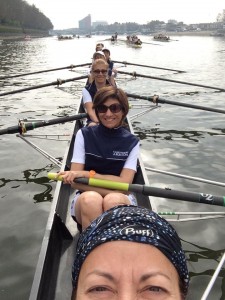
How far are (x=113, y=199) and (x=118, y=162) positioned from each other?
0.95 metres

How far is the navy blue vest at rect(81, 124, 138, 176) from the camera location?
461 cm

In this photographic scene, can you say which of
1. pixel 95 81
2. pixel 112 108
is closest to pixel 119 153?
pixel 112 108

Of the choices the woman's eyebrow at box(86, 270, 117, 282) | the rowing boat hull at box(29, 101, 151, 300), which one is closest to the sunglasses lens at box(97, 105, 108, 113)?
the rowing boat hull at box(29, 101, 151, 300)

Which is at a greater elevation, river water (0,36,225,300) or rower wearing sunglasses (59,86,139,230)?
rower wearing sunglasses (59,86,139,230)

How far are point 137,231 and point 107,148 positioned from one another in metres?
3.02

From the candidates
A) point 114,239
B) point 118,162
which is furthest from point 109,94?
point 114,239

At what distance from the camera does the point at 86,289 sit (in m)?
1.54

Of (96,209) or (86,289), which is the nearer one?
(86,289)

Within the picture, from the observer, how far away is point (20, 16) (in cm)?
13250

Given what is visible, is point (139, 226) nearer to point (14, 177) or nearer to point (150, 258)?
point (150, 258)

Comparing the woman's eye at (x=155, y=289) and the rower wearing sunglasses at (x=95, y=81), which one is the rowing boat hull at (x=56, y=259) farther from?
the rower wearing sunglasses at (x=95, y=81)

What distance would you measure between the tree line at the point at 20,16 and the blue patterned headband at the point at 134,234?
119 meters

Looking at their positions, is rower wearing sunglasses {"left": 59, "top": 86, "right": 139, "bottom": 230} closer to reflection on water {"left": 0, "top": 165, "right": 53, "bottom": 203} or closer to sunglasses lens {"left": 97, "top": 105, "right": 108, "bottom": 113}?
sunglasses lens {"left": 97, "top": 105, "right": 108, "bottom": 113}

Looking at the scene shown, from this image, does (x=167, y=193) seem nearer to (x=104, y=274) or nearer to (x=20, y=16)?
(x=104, y=274)
